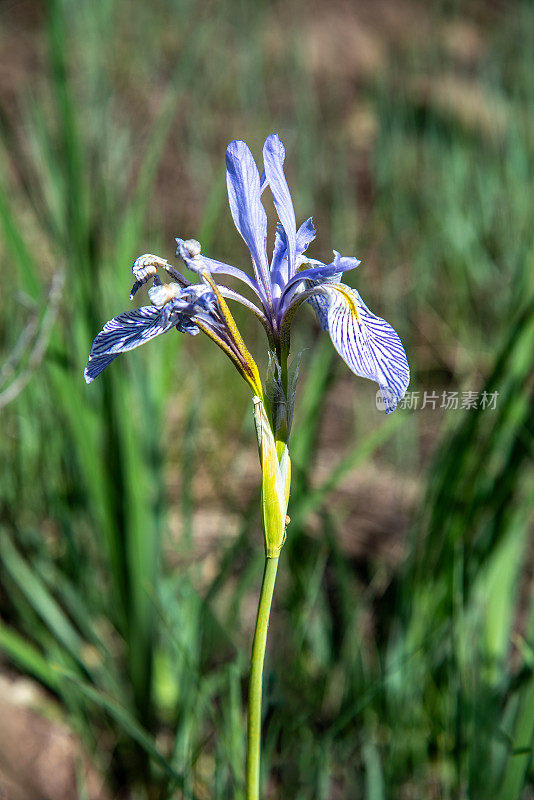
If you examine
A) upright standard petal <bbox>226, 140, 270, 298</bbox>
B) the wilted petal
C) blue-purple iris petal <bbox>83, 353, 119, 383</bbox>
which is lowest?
blue-purple iris petal <bbox>83, 353, 119, 383</bbox>

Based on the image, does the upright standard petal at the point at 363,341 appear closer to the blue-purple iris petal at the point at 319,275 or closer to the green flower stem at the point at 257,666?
the blue-purple iris petal at the point at 319,275

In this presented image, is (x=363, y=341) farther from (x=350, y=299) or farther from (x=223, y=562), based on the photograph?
(x=223, y=562)

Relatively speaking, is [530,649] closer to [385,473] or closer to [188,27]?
[385,473]

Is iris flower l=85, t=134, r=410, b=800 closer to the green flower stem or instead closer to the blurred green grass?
the green flower stem

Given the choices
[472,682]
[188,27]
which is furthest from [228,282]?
[188,27]

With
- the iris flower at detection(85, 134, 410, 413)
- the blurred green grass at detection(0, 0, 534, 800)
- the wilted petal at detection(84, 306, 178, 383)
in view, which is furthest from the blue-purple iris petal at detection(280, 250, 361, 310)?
the blurred green grass at detection(0, 0, 534, 800)
